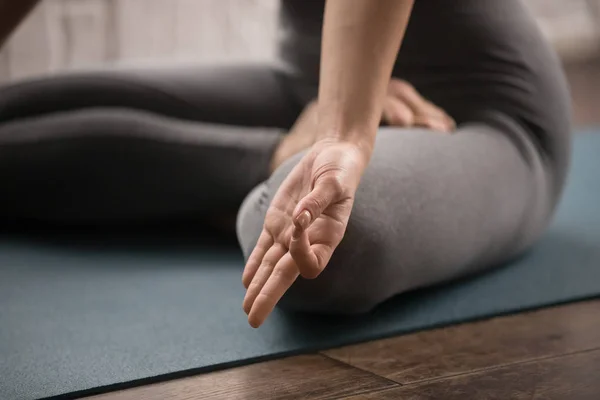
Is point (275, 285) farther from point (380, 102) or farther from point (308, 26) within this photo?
point (308, 26)

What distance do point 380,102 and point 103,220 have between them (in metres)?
0.61

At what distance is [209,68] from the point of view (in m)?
1.36

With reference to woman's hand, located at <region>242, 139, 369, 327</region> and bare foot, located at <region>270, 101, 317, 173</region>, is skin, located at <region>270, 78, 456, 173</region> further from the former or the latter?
woman's hand, located at <region>242, 139, 369, 327</region>

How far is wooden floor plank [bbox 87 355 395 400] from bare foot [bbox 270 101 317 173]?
1.28 feet

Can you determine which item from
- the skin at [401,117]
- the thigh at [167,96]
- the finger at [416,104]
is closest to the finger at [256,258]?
the skin at [401,117]

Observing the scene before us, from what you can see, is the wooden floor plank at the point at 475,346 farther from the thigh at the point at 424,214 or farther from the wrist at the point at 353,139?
the wrist at the point at 353,139

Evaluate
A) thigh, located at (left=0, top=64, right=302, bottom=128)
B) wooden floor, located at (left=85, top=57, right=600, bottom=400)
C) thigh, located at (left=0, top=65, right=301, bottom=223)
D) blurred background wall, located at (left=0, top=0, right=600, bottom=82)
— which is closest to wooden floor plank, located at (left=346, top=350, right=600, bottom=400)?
wooden floor, located at (left=85, top=57, right=600, bottom=400)

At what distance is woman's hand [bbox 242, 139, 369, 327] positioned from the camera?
2.16 feet

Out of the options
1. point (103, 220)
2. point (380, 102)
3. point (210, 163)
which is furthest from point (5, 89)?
point (380, 102)

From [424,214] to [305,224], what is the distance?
26 centimetres

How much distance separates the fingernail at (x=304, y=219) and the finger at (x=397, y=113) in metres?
0.42

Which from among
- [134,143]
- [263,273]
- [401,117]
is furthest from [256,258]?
[134,143]

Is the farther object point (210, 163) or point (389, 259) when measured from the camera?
A: point (210, 163)

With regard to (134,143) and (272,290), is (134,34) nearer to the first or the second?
(134,143)
